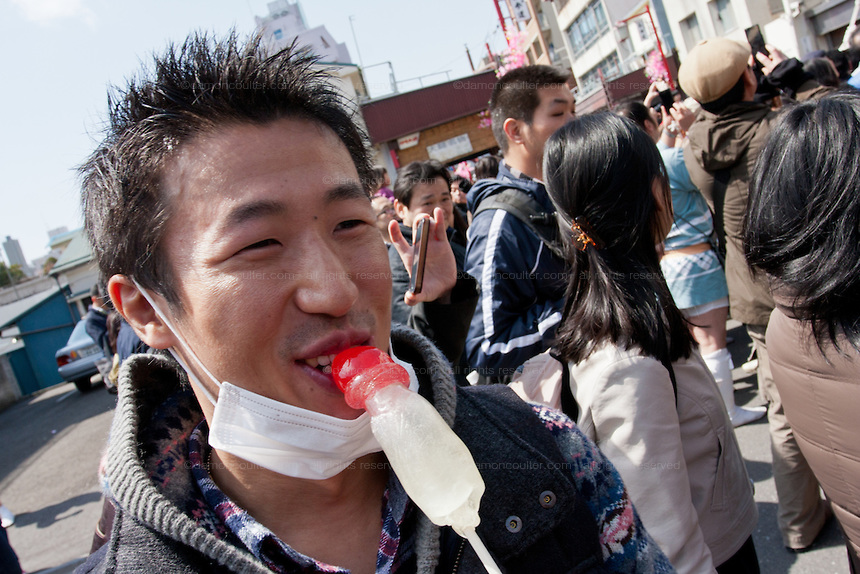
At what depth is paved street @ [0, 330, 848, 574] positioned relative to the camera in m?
3.19

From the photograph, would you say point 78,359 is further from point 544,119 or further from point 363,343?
point 363,343

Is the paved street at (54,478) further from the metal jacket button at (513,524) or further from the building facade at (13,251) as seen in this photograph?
the building facade at (13,251)

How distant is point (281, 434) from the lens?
125cm

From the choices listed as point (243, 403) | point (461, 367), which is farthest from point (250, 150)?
point (461, 367)

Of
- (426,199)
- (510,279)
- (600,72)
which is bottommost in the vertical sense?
(510,279)

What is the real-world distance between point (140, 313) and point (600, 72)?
40.9m

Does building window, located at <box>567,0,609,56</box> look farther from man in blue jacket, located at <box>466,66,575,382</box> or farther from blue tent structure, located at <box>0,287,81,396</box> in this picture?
man in blue jacket, located at <box>466,66,575,382</box>

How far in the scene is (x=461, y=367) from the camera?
3854 mm

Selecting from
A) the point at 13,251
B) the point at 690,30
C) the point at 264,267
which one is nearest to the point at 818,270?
the point at 264,267

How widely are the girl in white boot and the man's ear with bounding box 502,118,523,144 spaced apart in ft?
4.28

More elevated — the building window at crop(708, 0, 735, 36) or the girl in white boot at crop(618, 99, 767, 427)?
the building window at crop(708, 0, 735, 36)

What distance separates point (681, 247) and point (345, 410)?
387 centimetres

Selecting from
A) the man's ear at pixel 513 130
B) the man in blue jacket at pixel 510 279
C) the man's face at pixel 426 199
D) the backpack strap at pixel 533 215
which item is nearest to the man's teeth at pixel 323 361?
the man in blue jacket at pixel 510 279

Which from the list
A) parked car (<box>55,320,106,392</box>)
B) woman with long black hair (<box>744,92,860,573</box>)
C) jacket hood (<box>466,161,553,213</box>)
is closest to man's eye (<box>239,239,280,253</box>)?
woman with long black hair (<box>744,92,860,573</box>)
